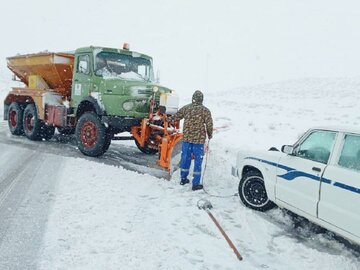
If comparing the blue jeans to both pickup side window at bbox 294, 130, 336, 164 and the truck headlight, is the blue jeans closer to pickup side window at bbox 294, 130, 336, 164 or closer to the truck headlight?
pickup side window at bbox 294, 130, 336, 164

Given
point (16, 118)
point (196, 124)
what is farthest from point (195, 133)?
point (16, 118)

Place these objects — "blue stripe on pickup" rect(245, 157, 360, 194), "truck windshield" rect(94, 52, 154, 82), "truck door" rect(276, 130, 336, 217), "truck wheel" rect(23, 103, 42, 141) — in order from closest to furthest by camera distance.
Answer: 1. "blue stripe on pickup" rect(245, 157, 360, 194)
2. "truck door" rect(276, 130, 336, 217)
3. "truck windshield" rect(94, 52, 154, 82)
4. "truck wheel" rect(23, 103, 42, 141)

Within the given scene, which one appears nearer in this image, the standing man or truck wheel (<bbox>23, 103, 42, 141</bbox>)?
the standing man

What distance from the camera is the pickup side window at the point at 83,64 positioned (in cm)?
981

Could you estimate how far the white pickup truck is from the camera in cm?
432

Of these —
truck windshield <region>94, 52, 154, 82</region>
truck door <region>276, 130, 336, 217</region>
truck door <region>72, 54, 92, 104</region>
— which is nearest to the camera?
truck door <region>276, 130, 336, 217</region>

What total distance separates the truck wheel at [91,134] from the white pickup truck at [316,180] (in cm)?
449

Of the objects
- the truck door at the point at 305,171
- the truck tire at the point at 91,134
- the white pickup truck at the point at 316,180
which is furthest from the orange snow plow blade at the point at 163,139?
the truck door at the point at 305,171

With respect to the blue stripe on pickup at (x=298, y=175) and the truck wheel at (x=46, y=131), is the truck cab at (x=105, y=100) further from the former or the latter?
the blue stripe on pickup at (x=298, y=175)

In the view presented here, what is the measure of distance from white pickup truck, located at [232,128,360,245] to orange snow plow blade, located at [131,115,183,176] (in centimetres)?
216

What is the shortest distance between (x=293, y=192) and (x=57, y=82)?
8.86 meters

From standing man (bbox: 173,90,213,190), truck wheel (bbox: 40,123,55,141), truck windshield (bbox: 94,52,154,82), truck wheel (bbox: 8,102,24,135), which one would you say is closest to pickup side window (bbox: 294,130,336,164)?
standing man (bbox: 173,90,213,190)

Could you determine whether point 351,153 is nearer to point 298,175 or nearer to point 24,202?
point 298,175

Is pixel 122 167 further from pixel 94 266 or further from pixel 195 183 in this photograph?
pixel 94 266
